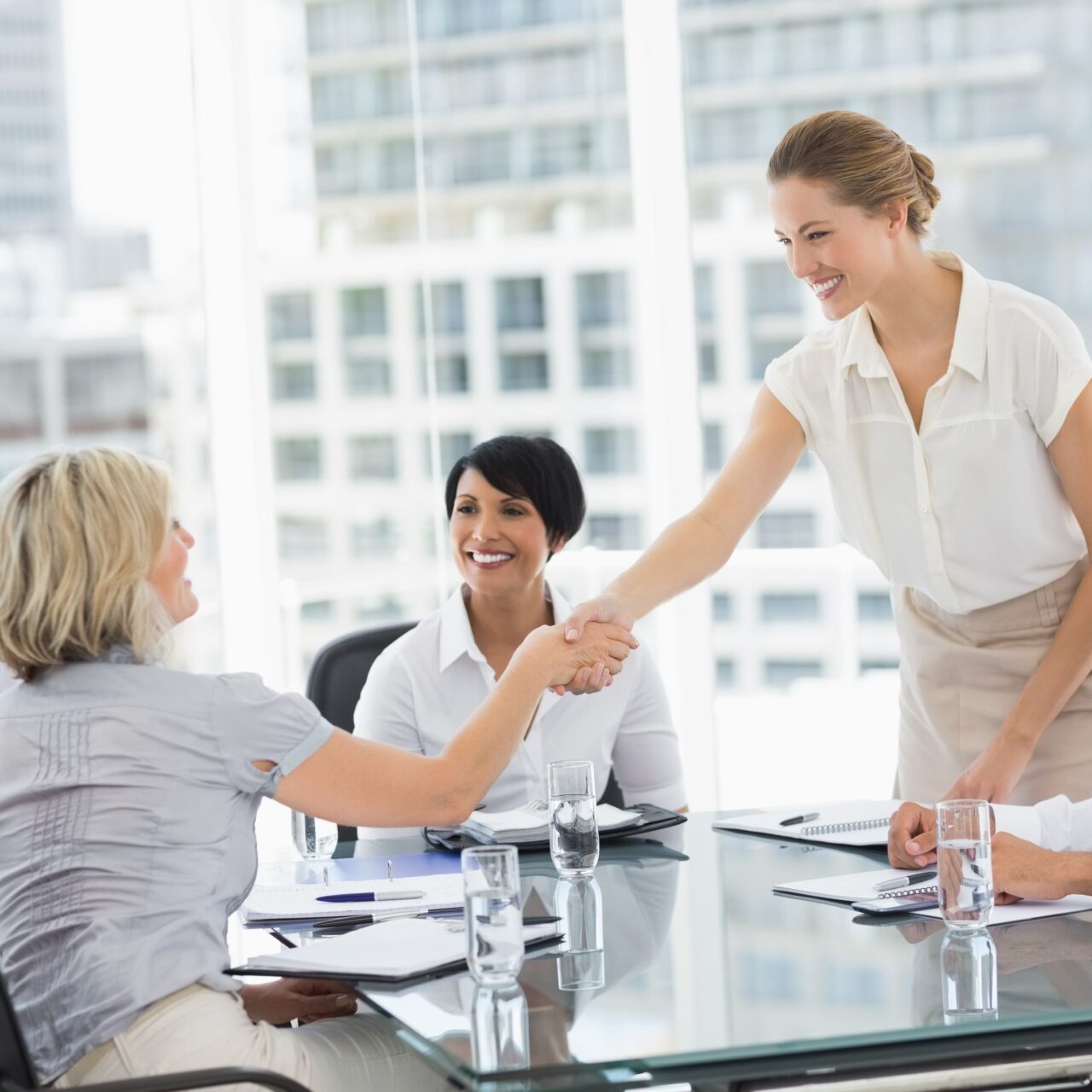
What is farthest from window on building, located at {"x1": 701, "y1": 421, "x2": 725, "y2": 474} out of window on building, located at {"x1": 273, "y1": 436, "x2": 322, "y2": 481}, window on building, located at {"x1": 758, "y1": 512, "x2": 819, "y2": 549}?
window on building, located at {"x1": 273, "y1": 436, "x2": 322, "y2": 481}

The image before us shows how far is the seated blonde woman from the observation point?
1.49 m

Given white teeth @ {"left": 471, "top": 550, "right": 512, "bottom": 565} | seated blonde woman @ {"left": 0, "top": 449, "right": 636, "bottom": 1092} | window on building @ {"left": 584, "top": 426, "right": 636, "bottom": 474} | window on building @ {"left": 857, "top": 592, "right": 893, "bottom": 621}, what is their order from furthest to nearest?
window on building @ {"left": 584, "top": 426, "right": 636, "bottom": 474}
window on building @ {"left": 857, "top": 592, "right": 893, "bottom": 621}
white teeth @ {"left": 471, "top": 550, "right": 512, "bottom": 565}
seated blonde woman @ {"left": 0, "top": 449, "right": 636, "bottom": 1092}

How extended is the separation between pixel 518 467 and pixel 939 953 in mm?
1338

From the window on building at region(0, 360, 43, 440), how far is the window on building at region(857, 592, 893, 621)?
239 cm

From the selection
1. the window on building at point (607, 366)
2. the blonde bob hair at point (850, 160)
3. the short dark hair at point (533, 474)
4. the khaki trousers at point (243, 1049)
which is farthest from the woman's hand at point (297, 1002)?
the window on building at point (607, 366)

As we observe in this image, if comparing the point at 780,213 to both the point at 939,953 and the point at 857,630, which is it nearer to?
the point at 939,953

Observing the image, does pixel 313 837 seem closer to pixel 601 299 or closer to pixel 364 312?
pixel 601 299

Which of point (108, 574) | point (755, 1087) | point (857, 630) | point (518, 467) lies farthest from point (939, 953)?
point (857, 630)

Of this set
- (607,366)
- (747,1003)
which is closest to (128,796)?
(747,1003)

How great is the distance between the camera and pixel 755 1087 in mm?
1259

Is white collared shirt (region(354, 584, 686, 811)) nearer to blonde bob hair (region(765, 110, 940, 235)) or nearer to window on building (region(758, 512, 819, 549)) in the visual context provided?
blonde bob hair (region(765, 110, 940, 235))

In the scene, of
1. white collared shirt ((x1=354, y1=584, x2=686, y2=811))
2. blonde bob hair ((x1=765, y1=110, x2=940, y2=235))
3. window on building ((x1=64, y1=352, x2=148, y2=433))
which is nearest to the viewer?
blonde bob hair ((x1=765, y1=110, x2=940, y2=235))

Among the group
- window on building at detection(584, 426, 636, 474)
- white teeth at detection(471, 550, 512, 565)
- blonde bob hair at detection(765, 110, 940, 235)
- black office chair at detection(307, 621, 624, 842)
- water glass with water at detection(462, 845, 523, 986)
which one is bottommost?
water glass with water at detection(462, 845, 523, 986)

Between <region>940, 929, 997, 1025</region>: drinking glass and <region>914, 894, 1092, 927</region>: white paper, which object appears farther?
<region>914, 894, 1092, 927</region>: white paper
